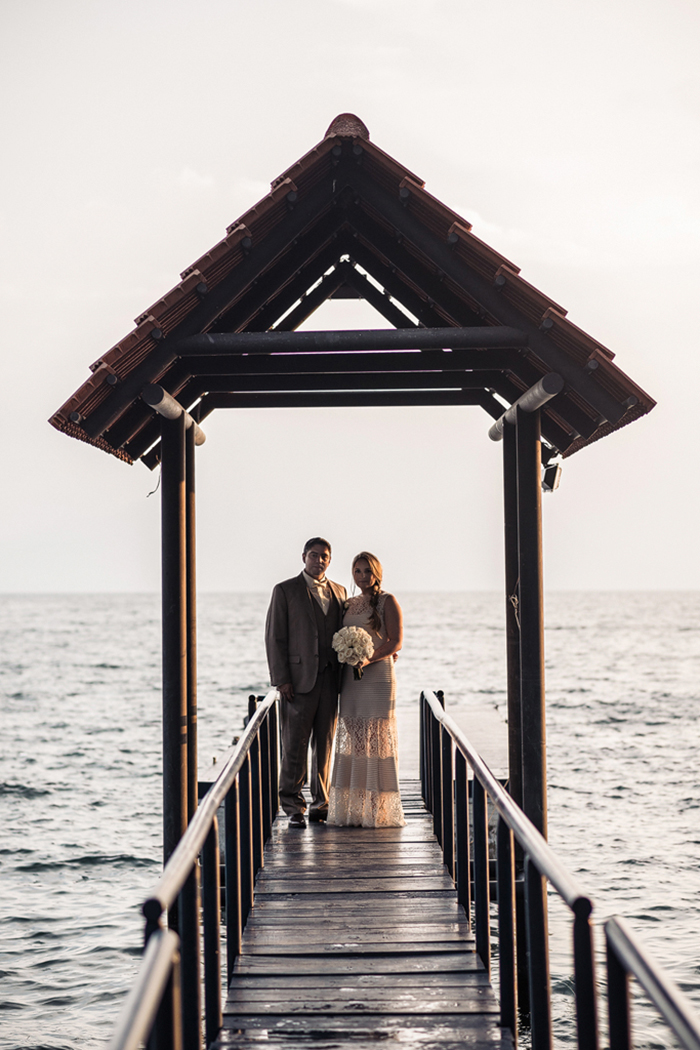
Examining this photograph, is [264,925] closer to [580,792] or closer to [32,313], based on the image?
[580,792]

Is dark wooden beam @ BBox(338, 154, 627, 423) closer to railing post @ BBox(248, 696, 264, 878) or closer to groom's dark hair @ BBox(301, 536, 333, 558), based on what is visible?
groom's dark hair @ BBox(301, 536, 333, 558)

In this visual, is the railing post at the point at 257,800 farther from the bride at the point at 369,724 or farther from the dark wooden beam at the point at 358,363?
the dark wooden beam at the point at 358,363

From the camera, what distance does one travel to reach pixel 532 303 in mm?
5934

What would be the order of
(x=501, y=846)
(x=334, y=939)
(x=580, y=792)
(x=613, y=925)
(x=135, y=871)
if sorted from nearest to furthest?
1. (x=613, y=925)
2. (x=501, y=846)
3. (x=334, y=939)
4. (x=135, y=871)
5. (x=580, y=792)

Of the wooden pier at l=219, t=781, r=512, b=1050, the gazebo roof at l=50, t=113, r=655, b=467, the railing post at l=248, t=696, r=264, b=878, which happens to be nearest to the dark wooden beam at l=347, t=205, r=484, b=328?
the gazebo roof at l=50, t=113, r=655, b=467

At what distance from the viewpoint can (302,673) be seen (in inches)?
279

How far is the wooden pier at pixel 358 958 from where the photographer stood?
4.12 meters

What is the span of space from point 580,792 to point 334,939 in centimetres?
1411

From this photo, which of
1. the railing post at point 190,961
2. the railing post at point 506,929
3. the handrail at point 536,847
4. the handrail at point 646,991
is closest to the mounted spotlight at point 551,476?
the handrail at point 536,847

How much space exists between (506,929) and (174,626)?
10.5 feet

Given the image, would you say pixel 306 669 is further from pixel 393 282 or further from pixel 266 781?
pixel 393 282

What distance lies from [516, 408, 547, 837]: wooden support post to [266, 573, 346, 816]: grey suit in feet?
4.84

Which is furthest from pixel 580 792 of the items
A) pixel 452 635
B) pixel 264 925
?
pixel 452 635

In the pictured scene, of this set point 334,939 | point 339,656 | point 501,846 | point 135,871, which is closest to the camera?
point 501,846
